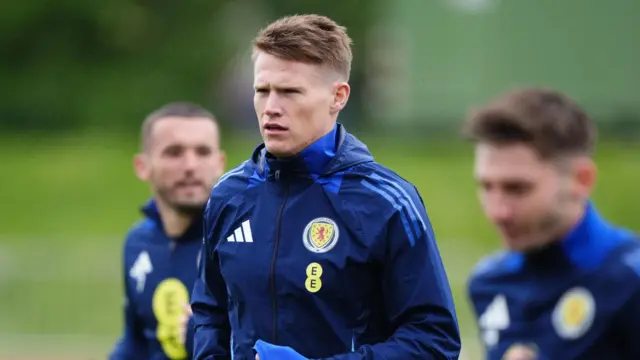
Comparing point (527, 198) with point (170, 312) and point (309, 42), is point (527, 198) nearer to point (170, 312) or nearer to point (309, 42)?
point (309, 42)

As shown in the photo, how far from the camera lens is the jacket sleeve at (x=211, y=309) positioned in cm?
406

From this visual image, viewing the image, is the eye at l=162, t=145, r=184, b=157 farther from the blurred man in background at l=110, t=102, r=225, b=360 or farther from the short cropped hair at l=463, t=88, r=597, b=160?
the short cropped hair at l=463, t=88, r=597, b=160

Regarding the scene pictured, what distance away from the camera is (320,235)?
Result: 149 inches

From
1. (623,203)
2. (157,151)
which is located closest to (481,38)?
(623,203)

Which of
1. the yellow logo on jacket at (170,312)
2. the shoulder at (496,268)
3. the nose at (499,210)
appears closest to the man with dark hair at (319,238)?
the nose at (499,210)

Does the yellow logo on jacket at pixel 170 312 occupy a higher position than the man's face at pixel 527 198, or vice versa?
the man's face at pixel 527 198

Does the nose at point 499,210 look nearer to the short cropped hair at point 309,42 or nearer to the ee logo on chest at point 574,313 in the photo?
the ee logo on chest at point 574,313

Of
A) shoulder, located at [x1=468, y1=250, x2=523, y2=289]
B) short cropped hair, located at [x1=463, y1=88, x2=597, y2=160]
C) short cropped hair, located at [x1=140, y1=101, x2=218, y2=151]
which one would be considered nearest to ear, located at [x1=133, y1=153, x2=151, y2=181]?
short cropped hair, located at [x1=140, y1=101, x2=218, y2=151]

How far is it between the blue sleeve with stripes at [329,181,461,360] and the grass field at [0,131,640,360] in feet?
31.6

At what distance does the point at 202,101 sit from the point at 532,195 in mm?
31591

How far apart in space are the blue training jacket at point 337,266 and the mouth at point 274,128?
0.12m

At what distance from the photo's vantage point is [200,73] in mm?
35219

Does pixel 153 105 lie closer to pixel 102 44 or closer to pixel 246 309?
pixel 102 44

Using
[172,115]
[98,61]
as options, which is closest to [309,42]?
[172,115]
